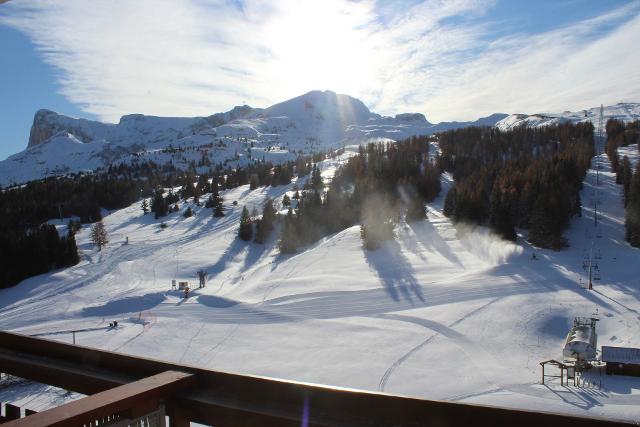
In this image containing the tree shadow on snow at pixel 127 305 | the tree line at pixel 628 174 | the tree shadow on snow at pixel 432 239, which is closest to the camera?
the tree shadow on snow at pixel 127 305

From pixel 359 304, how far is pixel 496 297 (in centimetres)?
958

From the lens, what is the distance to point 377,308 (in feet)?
108

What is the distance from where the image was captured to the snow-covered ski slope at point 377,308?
22859 mm

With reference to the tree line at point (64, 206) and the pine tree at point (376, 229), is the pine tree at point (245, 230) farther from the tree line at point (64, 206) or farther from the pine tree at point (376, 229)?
the pine tree at point (376, 229)

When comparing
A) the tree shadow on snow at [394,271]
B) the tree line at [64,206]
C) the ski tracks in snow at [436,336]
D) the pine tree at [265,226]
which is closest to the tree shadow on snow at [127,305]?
the tree line at [64,206]

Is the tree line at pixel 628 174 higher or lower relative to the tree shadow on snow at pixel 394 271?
higher

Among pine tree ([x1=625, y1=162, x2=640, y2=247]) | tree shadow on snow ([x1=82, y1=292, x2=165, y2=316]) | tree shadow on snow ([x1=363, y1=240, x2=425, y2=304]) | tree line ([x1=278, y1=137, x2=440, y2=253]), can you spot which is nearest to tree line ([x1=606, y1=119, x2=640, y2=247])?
pine tree ([x1=625, y1=162, x2=640, y2=247])

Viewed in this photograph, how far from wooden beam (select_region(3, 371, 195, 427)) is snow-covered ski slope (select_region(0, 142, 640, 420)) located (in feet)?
65.3

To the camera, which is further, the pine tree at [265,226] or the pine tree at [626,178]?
the pine tree at [265,226]

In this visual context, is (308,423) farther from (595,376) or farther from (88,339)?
(88,339)

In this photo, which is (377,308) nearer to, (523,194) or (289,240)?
(289,240)

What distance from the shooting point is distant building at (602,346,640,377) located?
22.8m

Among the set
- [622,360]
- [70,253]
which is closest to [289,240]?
[70,253]

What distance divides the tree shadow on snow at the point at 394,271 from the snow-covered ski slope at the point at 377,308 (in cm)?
15
